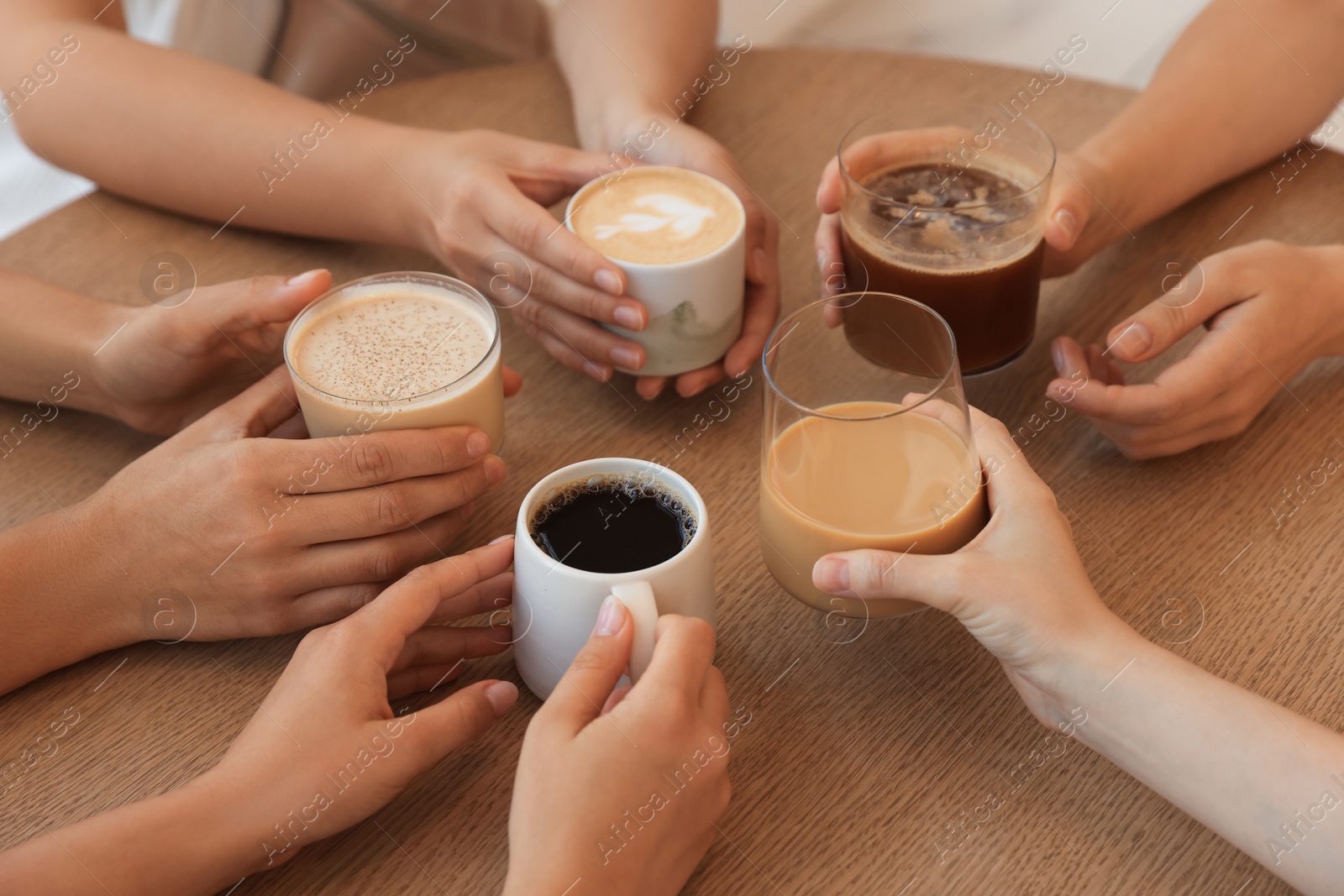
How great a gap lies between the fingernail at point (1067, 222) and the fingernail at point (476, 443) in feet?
2.12

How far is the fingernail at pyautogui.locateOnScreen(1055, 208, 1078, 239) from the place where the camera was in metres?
1.20

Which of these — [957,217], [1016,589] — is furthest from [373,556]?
[957,217]

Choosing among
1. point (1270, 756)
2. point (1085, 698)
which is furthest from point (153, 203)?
point (1270, 756)

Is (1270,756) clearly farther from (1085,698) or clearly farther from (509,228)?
(509,228)

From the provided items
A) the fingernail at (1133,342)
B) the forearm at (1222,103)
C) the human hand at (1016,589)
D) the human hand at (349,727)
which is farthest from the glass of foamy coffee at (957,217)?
the human hand at (349,727)

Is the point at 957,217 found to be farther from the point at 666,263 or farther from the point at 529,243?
the point at 529,243

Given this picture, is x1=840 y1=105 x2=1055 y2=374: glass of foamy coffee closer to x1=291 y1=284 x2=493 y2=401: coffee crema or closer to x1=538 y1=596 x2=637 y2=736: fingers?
x1=291 y1=284 x2=493 y2=401: coffee crema

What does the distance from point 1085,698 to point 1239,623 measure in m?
0.24

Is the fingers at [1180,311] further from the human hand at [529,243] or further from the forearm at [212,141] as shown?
the forearm at [212,141]

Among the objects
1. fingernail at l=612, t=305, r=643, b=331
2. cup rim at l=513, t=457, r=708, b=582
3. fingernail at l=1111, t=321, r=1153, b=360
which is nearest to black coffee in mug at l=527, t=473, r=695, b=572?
cup rim at l=513, t=457, r=708, b=582

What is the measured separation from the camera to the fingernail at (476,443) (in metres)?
1.05

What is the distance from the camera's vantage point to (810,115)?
1.62 meters

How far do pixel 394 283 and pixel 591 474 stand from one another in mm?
364

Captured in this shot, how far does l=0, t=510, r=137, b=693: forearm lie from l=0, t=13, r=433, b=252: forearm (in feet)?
1.79
